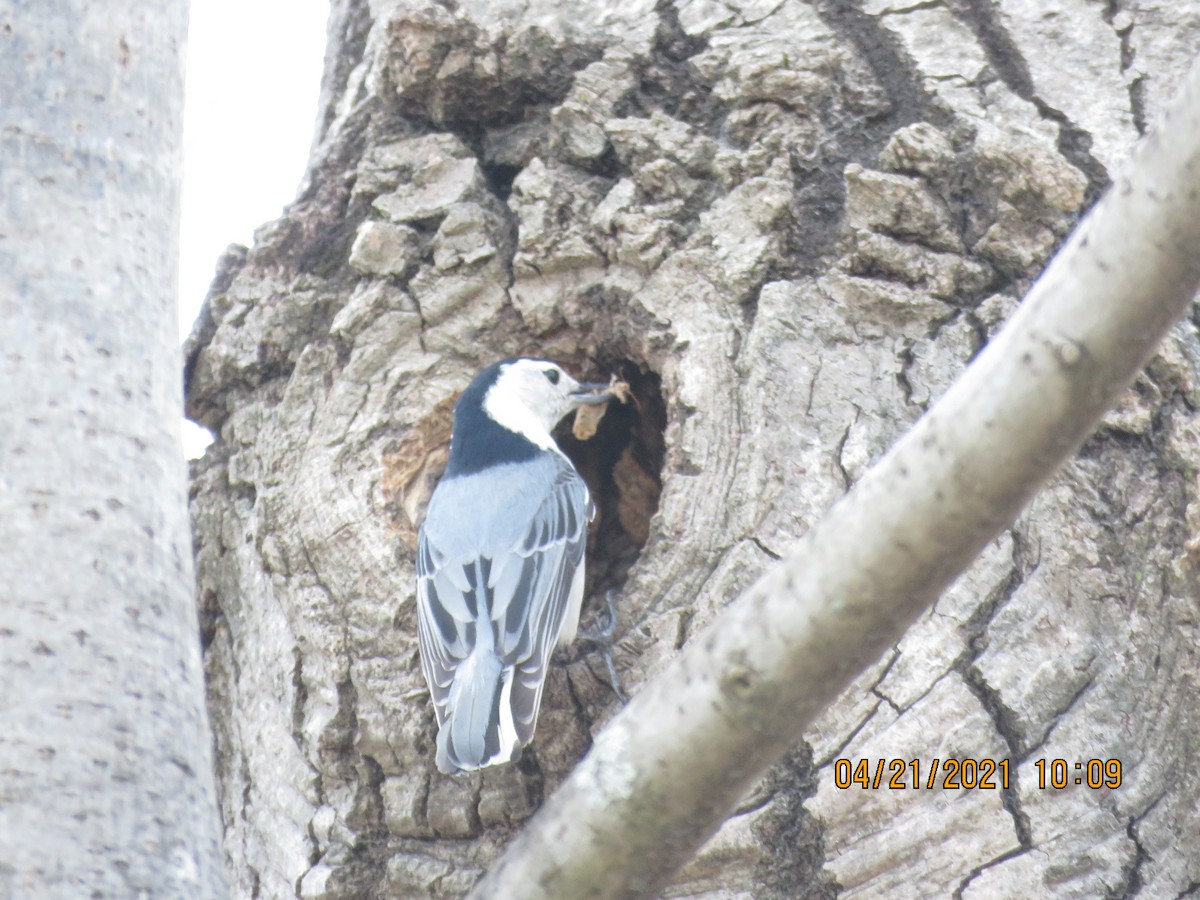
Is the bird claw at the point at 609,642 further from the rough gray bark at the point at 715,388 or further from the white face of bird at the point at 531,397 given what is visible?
the white face of bird at the point at 531,397

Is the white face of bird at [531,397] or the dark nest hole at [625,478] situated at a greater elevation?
the white face of bird at [531,397]

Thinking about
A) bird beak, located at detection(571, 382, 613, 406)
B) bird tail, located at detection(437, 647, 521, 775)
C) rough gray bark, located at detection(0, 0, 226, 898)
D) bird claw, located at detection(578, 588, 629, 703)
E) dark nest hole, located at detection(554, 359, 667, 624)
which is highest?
rough gray bark, located at detection(0, 0, 226, 898)

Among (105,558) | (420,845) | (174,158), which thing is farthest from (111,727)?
(420,845)

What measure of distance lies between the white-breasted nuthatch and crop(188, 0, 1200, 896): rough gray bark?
65 mm

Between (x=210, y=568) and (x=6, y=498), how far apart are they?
1262mm

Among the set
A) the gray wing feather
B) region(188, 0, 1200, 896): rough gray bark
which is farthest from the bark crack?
the gray wing feather

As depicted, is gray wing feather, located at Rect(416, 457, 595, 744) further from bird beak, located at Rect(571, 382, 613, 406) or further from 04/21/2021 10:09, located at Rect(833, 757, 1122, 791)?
04/21/2021 10:09, located at Rect(833, 757, 1122, 791)

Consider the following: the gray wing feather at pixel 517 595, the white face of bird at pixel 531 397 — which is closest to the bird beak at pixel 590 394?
the white face of bird at pixel 531 397

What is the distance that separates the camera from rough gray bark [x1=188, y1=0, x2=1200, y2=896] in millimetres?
1880

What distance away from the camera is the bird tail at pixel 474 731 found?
2043mm

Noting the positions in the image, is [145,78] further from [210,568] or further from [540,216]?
[210,568]

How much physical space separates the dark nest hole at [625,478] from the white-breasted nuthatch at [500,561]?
0.12 meters

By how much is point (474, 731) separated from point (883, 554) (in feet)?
3.58

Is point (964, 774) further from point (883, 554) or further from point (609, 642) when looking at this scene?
point (883, 554)
